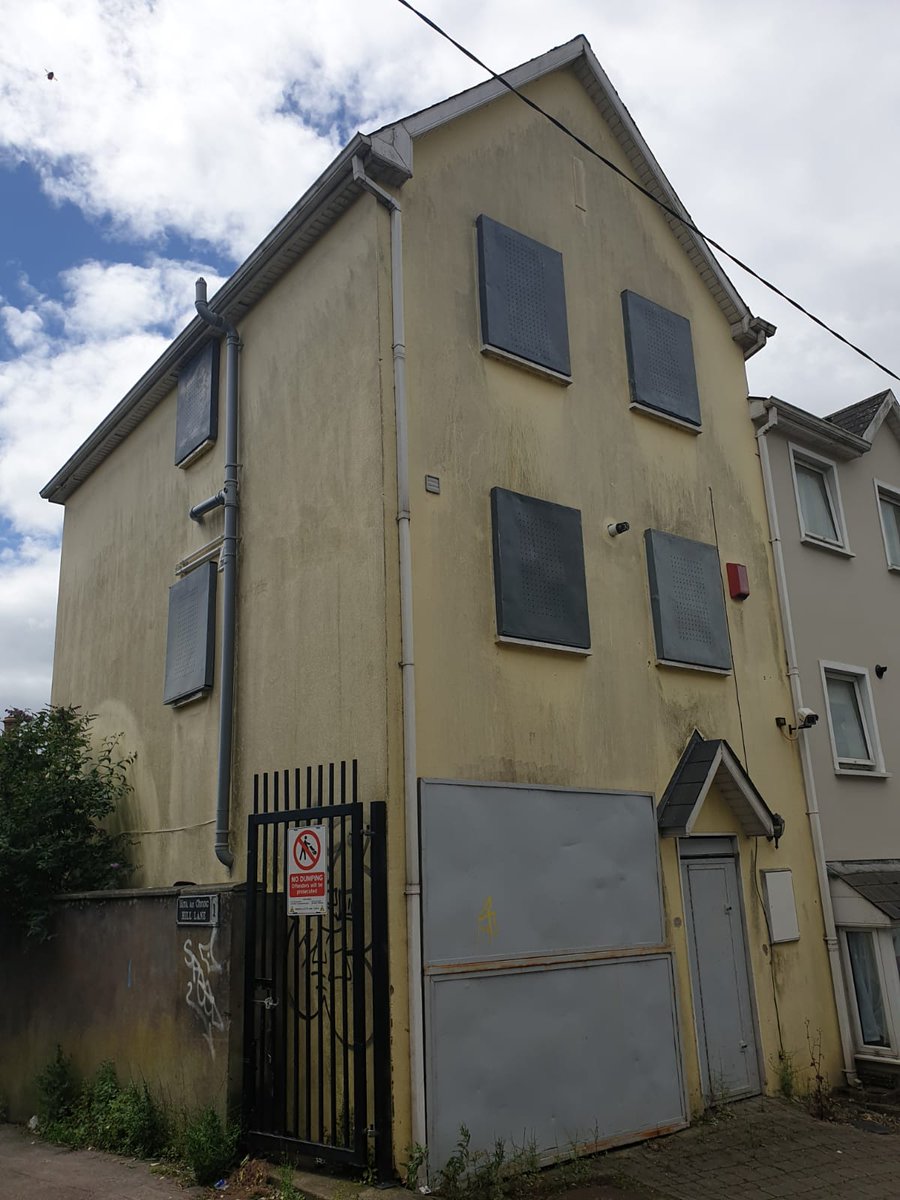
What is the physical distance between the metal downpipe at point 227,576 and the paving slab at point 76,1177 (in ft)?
8.69

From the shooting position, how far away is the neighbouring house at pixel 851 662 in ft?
37.2

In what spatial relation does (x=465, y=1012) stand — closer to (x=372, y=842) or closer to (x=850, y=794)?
(x=372, y=842)

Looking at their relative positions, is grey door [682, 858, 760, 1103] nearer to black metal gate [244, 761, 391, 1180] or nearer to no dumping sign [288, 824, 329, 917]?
black metal gate [244, 761, 391, 1180]

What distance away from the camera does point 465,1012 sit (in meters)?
7.73

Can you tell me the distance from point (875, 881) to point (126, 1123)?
27.1 feet

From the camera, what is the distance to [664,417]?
11.5 meters

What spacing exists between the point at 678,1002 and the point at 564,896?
177 cm

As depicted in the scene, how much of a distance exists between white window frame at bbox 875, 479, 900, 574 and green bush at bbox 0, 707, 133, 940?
10.7 meters

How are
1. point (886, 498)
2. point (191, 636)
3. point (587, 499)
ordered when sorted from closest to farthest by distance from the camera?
1. point (587, 499)
2. point (191, 636)
3. point (886, 498)

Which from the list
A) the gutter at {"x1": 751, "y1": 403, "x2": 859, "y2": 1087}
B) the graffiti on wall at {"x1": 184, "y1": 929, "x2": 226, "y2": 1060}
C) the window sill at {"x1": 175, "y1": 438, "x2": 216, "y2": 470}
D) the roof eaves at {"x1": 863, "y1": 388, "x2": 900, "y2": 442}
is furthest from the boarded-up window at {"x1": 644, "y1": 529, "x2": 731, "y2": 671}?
the graffiti on wall at {"x1": 184, "y1": 929, "x2": 226, "y2": 1060}

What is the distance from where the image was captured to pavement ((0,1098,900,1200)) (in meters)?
7.50

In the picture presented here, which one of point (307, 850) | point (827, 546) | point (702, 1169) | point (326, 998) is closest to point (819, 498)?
point (827, 546)

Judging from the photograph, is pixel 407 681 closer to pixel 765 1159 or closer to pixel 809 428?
pixel 765 1159

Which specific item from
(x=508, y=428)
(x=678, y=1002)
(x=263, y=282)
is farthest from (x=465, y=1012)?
(x=263, y=282)
